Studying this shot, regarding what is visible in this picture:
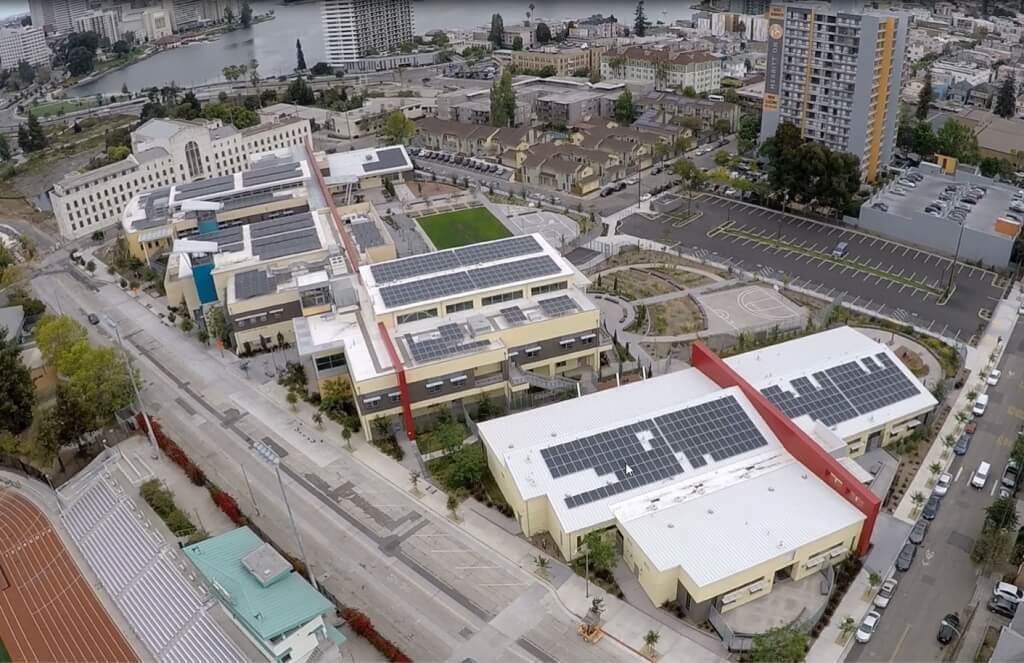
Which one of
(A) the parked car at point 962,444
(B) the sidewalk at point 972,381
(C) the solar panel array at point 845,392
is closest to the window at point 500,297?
(C) the solar panel array at point 845,392

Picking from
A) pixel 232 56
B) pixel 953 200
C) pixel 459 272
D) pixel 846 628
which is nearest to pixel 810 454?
pixel 846 628

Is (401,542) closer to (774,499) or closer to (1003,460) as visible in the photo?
(774,499)

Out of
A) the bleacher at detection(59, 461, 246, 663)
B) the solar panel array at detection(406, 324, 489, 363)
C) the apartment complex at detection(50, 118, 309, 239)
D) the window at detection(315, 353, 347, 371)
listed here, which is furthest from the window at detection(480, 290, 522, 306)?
the apartment complex at detection(50, 118, 309, 239)

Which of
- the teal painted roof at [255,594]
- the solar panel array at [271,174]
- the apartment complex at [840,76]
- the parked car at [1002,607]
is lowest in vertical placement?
the parked car at [1002,607]

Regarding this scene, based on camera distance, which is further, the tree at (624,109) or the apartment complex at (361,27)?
the apartment complex at (361,27)

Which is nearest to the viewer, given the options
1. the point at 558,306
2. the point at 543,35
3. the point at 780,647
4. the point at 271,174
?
the point at 780,647

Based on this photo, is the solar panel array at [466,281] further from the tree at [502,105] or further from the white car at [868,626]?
the tree at [502,105]

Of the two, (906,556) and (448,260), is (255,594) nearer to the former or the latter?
(448,260)
